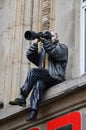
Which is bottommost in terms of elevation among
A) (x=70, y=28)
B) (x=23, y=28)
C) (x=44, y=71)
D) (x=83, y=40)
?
(x=44, y=71)

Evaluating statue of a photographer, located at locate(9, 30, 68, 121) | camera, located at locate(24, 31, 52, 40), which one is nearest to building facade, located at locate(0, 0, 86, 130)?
statue of a photographer, located at locate(9, 30, 68, 121)

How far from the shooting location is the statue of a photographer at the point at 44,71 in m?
9.21

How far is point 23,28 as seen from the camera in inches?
434

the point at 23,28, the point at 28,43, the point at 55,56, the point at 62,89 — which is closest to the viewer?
the point at 62,89

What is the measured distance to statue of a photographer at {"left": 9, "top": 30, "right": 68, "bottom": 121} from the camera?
30.2 ft

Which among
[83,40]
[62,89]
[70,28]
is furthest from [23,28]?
[62,89]

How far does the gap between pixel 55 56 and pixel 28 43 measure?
1593 mm

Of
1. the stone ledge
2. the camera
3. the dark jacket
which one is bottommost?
the stone ledge

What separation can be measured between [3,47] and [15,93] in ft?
3.74

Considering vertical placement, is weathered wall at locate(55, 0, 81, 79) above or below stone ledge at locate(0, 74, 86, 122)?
above

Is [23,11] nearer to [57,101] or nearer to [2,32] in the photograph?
[2,32]

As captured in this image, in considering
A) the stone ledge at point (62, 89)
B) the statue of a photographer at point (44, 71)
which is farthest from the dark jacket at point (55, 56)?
the stone ledge at point (62, 89)

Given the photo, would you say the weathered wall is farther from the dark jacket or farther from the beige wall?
the dark jacket

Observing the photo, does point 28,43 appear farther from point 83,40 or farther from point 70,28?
point 83,40
